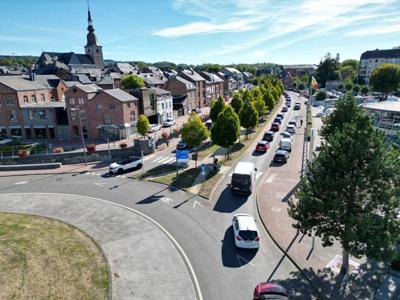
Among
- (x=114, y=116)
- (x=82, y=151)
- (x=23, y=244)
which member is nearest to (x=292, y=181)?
Answer: (x=23, y=244)

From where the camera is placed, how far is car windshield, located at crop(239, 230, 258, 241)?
17.6 m

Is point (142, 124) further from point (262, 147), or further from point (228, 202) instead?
point (228, 202)

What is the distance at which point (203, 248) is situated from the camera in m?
18.2

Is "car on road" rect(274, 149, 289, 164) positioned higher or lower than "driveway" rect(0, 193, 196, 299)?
higher

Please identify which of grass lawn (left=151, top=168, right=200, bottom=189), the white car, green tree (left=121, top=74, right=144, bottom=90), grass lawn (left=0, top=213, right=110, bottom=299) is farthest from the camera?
green tree (left=121, top=74, right=144, bottom=90)

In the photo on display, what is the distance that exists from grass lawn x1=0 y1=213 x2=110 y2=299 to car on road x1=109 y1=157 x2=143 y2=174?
38.8 ft

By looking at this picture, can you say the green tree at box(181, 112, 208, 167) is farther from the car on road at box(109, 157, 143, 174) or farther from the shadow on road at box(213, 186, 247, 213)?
the shadow on road at box(213, 186, 247, 213)

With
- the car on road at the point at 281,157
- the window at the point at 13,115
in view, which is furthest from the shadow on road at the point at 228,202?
the window at the point at 13,115

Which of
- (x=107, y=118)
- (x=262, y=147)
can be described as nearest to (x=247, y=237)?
(x=262, y=147)

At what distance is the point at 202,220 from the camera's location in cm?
2189

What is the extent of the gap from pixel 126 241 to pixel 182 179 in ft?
39.9

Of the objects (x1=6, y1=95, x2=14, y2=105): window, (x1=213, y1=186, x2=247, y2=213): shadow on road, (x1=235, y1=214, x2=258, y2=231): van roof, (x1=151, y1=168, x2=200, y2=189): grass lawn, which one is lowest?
(x1=213, y1=186, x2=247, y2=213): shadow on road

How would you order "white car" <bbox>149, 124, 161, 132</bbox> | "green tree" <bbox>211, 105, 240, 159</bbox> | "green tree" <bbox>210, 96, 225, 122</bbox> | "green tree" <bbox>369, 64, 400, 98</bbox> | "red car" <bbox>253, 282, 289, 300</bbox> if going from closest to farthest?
"red car" <bbox>253, 282, 289, 300</bbox>
"green tree" <bbox>211, 105, 240, 159</bbox>
"green tree" <bbox>210, 96, 225, 122</bbox>
"white car" <bbox>149, 124, 161, 132</bbox>
"green tree" <bbox>369, 64, 400, 98</bbox>

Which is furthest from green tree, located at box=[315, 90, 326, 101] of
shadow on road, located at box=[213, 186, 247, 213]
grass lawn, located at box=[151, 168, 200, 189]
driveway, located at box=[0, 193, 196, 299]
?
driveway, located at box=[0, 193, 196, 299]
